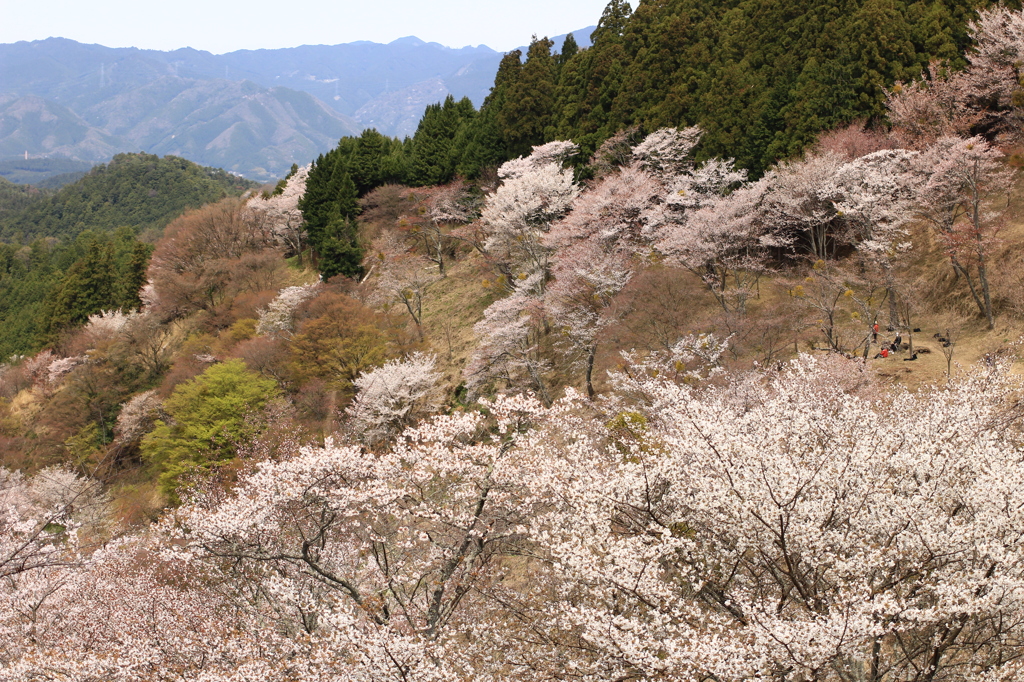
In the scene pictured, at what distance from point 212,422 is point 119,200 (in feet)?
267

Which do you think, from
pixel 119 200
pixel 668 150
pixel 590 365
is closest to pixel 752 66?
pixel 668 150

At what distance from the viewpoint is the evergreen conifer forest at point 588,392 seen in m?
6.61

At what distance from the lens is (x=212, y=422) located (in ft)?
71.8

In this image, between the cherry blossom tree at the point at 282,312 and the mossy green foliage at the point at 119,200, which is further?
the mossy green foliage at the point at 119,200

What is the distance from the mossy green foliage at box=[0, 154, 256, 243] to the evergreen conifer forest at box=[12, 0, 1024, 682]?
43.3 meters

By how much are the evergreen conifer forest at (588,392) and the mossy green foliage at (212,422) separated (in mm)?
185

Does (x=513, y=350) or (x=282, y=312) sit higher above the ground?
(x=282, y=312)

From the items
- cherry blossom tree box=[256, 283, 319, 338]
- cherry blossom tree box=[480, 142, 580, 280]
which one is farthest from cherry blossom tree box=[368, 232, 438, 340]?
cherry blossom tree box=[480, 142, 580, 280]

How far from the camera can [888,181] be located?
681 inches

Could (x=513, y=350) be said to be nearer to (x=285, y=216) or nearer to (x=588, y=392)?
(x=588, y=392)

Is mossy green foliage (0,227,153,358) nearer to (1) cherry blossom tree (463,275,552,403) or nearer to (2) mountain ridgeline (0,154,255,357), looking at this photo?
(2) mountain ridgeline (0,154,255,357)

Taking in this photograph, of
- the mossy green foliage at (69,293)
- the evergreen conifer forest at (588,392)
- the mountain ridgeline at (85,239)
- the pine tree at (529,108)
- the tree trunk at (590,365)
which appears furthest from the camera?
the mountain ridgeline at (85,239)

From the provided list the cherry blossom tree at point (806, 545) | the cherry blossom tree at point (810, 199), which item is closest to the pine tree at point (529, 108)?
the cherry blossom tree at point (810, 199)

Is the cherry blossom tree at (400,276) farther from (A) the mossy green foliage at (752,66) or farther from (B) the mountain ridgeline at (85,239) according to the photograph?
(B) the mountain ridgeline at (85,239)
